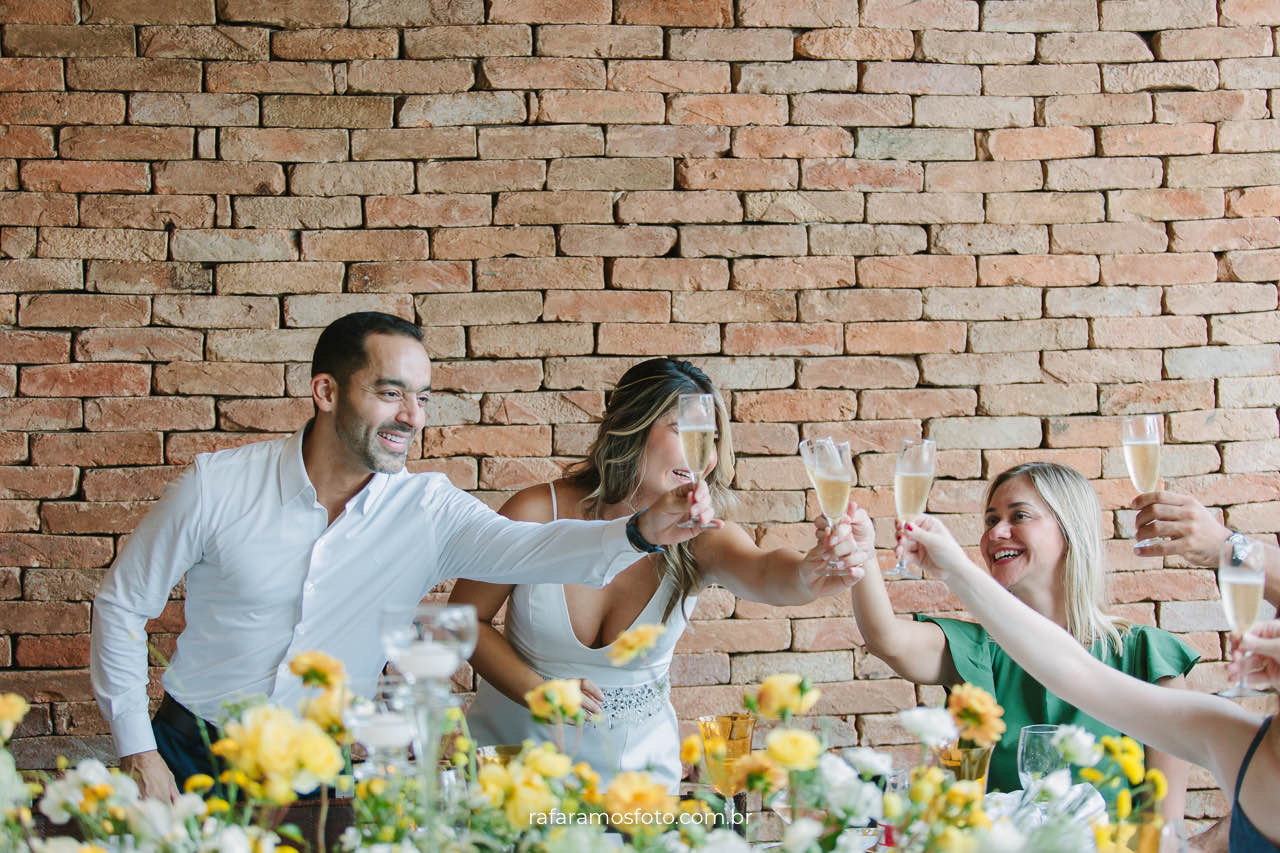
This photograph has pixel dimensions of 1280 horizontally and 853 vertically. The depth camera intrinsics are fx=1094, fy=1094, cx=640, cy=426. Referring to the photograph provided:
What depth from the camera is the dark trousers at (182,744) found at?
2.16 meters

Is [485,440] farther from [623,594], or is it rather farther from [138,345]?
[138,345]

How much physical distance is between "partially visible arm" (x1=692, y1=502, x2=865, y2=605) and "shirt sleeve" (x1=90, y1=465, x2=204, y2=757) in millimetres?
1033

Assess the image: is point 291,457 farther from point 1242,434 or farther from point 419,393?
point 1242,434

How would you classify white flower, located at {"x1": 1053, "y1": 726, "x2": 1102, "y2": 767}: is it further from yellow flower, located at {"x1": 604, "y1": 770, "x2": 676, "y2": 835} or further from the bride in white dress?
the bride in white dress

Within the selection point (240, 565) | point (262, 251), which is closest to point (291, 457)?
point (240, 565)

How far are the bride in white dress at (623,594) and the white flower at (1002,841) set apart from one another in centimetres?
117

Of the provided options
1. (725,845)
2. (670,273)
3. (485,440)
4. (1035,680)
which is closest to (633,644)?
(725,845)

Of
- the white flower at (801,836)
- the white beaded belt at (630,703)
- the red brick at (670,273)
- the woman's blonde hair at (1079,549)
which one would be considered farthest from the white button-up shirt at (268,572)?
the white flower at (801,836)

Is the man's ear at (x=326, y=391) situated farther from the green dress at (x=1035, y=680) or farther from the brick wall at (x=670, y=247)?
the green dress at (x=1035, y=680)

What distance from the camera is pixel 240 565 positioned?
7.07 feet

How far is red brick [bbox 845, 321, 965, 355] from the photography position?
2766 millimetres

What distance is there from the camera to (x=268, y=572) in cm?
217

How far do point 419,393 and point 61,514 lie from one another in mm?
1003

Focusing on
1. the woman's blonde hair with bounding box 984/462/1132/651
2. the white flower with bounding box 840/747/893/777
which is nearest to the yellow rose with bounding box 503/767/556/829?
the white flower with bounding box 840/747/893/777
